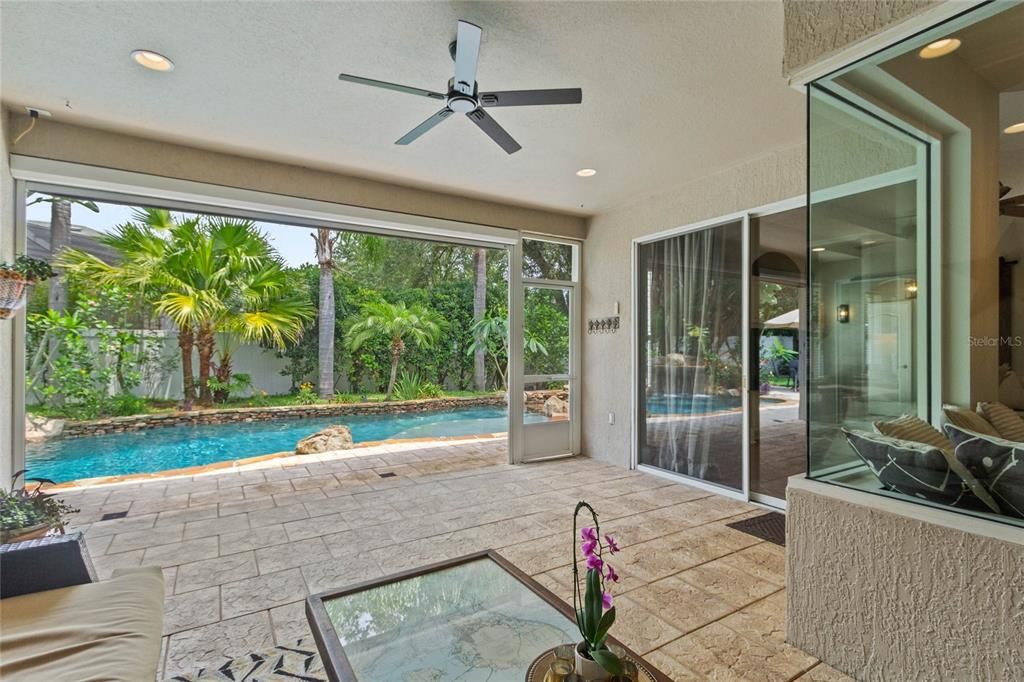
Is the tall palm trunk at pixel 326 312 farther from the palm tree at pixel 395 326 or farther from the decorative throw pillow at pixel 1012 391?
the decorative throw pillow at pixel 1012 391

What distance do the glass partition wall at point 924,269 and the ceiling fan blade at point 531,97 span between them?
1099 millimetres

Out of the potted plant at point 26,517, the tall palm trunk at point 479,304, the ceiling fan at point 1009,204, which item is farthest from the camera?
the tall palm trunk at point 479,304

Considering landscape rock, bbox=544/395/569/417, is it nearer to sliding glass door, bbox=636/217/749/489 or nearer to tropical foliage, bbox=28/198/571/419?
tropical foliage, bbox=28/198/571/419

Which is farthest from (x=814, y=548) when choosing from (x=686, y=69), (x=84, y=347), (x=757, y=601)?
(x=84, y=347)

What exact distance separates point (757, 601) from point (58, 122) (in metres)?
5.30

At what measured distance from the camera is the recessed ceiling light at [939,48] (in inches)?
67.3

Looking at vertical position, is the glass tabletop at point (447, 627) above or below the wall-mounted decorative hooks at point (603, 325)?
below

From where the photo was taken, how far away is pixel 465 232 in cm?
484

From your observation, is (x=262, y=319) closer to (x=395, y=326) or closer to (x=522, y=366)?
(x=395, y=326)

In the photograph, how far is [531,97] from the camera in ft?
7.77

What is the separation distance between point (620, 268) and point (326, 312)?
6.46 metres

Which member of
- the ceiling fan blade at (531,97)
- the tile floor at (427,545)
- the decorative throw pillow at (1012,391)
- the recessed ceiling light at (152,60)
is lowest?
the tile floor at (427,545)

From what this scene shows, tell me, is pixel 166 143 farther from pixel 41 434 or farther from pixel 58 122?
pixel 41 434

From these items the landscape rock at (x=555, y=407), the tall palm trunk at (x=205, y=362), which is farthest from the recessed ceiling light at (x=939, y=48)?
the tall palm trunk at (x=205, y=362)
